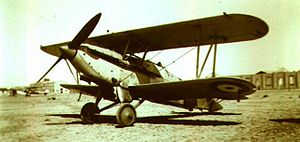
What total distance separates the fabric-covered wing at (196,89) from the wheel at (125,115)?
0.73m

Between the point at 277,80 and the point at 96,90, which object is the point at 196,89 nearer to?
the point at 96,90

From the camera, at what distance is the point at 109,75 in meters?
7.98

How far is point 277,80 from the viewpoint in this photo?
197 ft

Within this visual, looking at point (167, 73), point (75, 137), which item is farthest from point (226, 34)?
point (75, 137)

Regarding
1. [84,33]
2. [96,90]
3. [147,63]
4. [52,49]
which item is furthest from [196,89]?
[52,49]

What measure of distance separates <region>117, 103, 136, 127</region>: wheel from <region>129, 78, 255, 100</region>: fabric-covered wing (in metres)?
0.73

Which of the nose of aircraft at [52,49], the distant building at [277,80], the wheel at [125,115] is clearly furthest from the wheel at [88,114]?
the distant building at [277,80]

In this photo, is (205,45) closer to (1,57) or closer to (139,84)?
(139,84)

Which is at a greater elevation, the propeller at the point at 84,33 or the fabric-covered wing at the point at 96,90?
the propeller at the point at 84,33

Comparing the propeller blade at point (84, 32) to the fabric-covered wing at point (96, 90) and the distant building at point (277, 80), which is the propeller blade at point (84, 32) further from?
the distant building at point (277, 80)

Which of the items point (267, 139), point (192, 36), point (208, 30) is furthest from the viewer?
point (192, 36)

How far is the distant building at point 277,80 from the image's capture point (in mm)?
56344

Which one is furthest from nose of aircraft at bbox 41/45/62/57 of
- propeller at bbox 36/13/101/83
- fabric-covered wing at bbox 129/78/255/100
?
fabric-covered wing at bbox 129/78/255/100

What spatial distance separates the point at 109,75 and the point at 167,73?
2.48m
